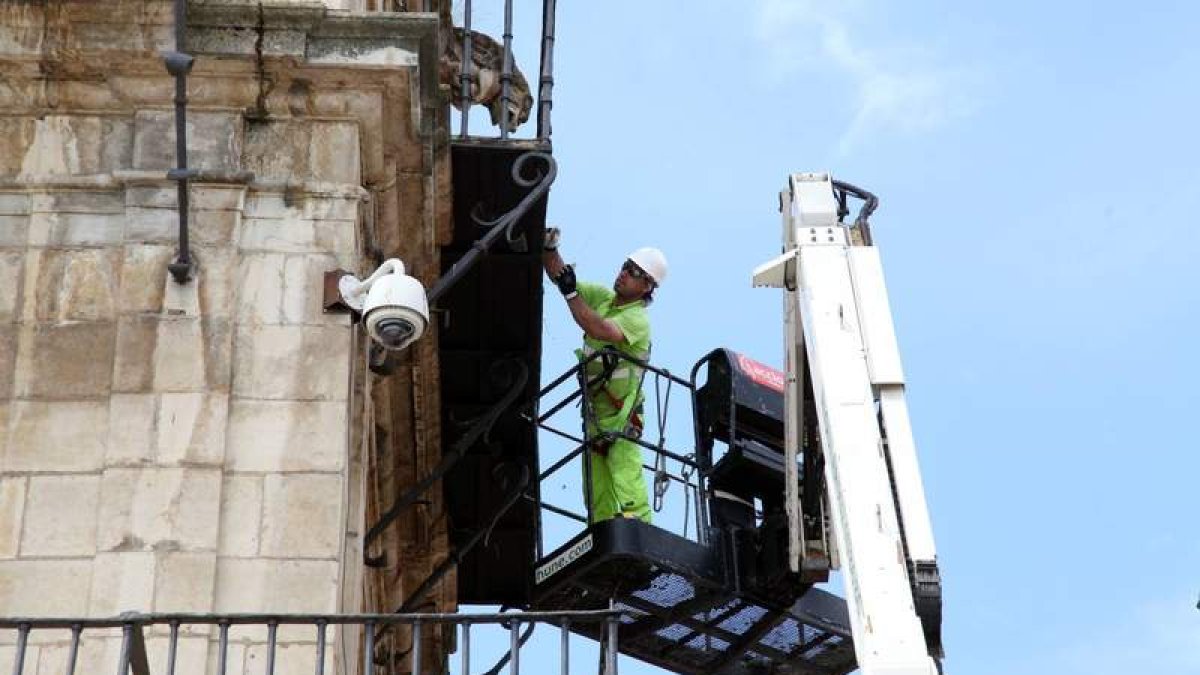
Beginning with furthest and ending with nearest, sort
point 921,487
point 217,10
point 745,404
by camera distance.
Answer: point 745,404, point 217,10, point 921,487

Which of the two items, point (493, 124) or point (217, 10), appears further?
point (493, 124)

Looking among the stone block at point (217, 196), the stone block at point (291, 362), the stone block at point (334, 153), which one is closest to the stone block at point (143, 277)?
the stone block at point (217, 196)

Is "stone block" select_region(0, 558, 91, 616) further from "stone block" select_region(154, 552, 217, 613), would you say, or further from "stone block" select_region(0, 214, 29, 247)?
"stone block" select_region(0, 214, 29, 247)

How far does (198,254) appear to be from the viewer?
37.9ft

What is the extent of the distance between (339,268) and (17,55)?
1.82m

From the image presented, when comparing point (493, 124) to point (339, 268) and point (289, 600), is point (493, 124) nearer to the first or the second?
point (339, 268)

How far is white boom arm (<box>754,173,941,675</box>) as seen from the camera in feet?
32.1

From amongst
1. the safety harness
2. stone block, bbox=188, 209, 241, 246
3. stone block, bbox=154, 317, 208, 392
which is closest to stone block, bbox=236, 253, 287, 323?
stone block, bbox=188, 209, 241, 246

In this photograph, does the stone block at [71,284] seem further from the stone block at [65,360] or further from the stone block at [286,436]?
the stone block at [286,436]

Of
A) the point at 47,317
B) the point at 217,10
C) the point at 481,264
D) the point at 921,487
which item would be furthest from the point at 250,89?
the point at 921,487

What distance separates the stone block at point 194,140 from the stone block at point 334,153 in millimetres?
351

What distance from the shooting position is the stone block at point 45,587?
34.8 feet

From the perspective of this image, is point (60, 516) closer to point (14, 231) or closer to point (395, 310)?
point (14, 231)

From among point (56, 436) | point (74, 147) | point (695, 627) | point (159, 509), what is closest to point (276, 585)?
point (159, 509)
